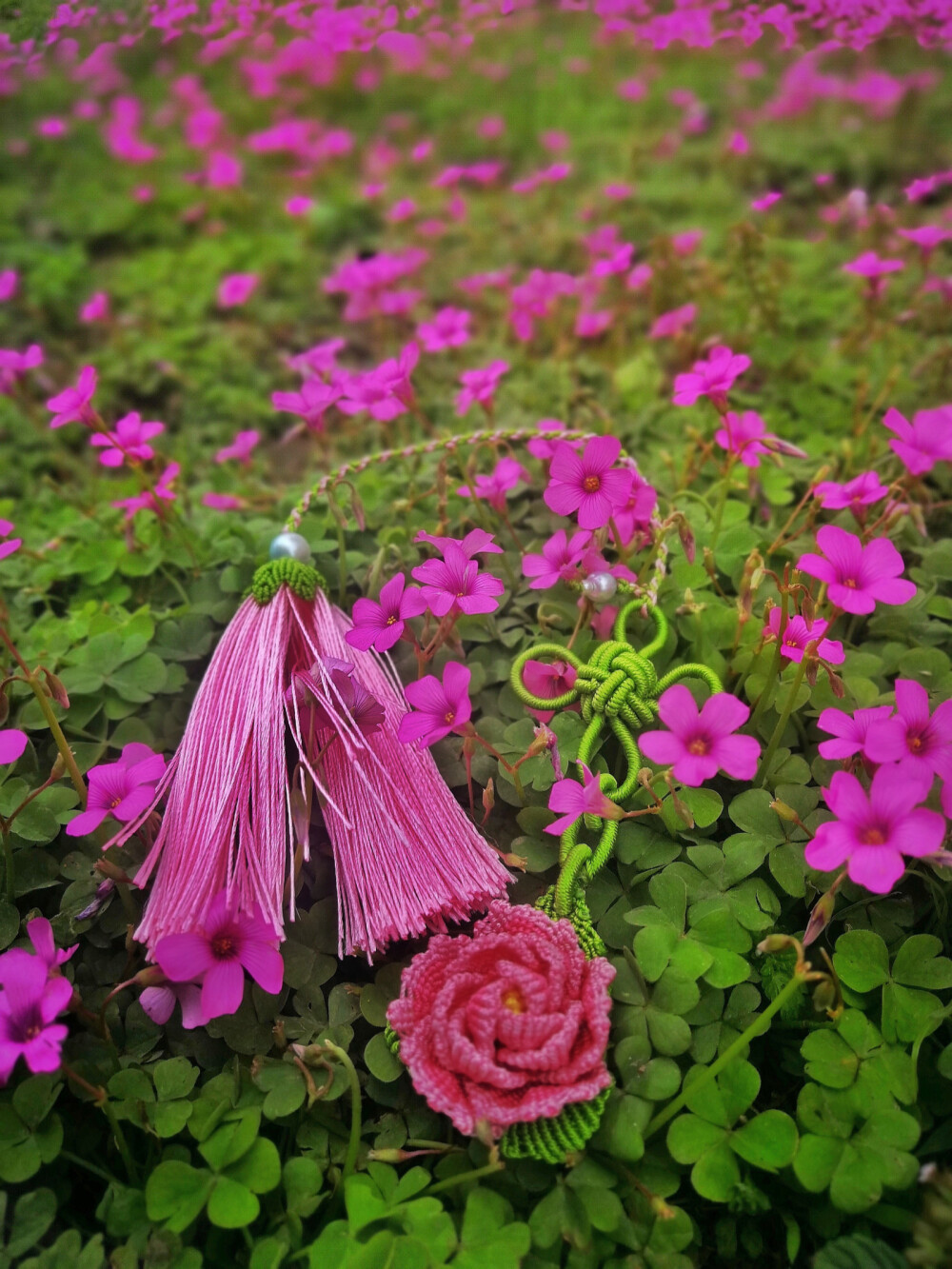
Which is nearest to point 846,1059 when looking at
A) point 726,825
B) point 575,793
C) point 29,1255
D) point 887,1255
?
point 887,1255

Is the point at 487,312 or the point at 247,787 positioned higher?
the point at 247,787

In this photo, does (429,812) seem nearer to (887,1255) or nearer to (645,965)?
(645,965)

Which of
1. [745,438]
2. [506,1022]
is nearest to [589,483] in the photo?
[745,438]

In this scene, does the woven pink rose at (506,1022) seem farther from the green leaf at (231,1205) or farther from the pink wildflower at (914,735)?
the pink wildflower at (914,735)

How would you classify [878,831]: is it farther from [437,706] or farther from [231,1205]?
[231,1205]

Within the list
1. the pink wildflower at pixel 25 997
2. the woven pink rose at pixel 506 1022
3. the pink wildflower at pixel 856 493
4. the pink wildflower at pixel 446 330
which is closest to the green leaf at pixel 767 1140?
the woven pink rose at pixel 506 1022

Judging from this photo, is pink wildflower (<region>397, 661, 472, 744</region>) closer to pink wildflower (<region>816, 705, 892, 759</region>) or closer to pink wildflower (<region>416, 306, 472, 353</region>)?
pink wildflower (<region>816, 705, 892, 759</region>)

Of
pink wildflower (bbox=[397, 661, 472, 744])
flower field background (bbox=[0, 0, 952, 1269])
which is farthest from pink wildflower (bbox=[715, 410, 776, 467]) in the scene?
pink wildflower (bbox=[397, 661, 472, 744])
